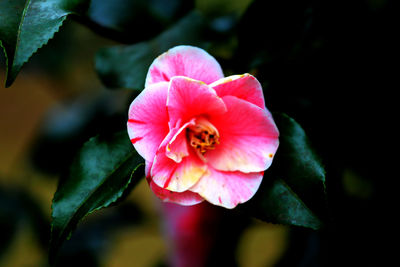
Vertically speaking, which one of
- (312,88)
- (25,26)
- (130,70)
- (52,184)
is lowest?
(52,184)

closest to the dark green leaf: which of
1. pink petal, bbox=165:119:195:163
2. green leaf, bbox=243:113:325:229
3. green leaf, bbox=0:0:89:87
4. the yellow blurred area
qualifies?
green leaf, bbox=243:113:325:229

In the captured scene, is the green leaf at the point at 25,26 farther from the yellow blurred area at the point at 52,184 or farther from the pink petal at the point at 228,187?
the yellow blurred area at the point at 52,184

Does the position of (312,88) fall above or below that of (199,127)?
below

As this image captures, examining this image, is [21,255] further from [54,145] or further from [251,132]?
[251,132]

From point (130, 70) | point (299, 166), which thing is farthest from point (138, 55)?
point (299, 166)

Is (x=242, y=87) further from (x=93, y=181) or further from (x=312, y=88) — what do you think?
(x=312, y=88)

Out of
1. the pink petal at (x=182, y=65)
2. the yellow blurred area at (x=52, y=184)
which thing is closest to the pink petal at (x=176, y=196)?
the pink petal at (x=182, y=65)

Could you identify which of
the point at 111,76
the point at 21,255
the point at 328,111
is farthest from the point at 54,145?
the point at 21,255
